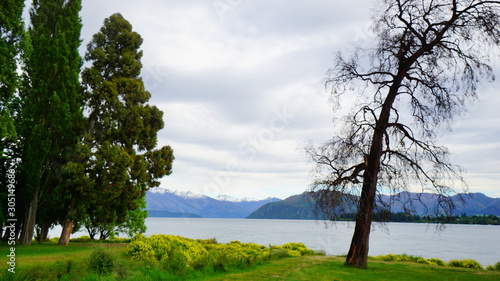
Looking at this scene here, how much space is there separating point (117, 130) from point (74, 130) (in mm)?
3095

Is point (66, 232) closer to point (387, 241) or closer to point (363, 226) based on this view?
point (363, 226)

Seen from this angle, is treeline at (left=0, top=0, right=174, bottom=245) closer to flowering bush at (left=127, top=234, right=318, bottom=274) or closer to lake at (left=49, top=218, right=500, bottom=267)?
flowering bush at (left=127, top=234, right=318, bottom=274)

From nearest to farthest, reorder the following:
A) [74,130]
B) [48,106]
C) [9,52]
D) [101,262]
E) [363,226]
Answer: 1. [101,262]
2. [363,226]
3. [9,52]
4. [48,106]
5. [74,130]

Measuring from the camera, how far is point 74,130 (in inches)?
922

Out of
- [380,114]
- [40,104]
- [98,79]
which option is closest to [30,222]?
[40,104]

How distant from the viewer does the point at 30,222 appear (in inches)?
840

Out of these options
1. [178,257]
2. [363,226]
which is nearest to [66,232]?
[178,257]

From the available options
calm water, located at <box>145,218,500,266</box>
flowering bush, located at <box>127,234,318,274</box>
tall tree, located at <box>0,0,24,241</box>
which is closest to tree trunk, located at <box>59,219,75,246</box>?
tall tree, located at <box>0,0,24,241</box>

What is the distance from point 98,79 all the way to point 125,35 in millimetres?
3910

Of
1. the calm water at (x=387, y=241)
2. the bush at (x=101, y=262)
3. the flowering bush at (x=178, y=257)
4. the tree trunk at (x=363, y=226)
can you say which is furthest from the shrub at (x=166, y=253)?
the tree trunk at (x=363, y=226)

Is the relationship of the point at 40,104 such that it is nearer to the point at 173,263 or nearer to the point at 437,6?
the point at 173,263

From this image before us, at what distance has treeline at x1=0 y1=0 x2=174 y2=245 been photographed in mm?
21344

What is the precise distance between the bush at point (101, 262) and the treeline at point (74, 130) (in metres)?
10.5

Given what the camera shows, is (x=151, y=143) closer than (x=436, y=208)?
No
